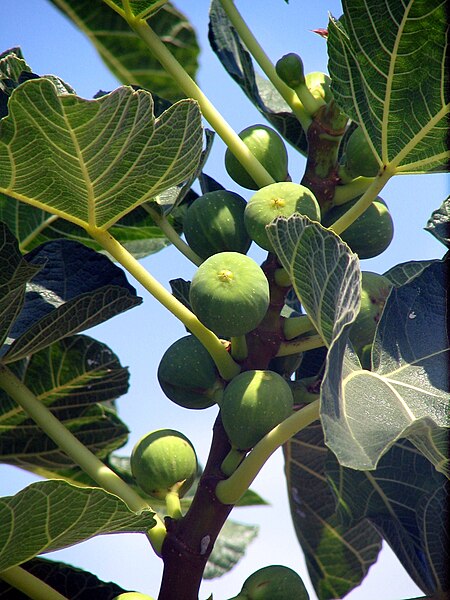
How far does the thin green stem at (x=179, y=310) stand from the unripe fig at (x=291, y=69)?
363 millimetres

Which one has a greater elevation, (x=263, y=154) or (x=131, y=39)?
(x=131, y=39)

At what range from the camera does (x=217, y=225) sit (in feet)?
3.93

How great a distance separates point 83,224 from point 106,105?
213mm

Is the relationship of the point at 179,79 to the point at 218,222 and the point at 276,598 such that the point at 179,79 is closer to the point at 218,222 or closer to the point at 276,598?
the point at 218,222

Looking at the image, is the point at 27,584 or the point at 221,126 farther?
the point at 221,126

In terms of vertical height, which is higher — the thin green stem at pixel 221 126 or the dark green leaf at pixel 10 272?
the thin green stem at pixel 221 126

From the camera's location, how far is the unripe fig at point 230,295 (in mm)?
1055

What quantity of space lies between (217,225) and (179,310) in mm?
154

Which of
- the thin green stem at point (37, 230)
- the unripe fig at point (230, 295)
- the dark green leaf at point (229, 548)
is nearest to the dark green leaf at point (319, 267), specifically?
the unripe fig at point (230, 295)

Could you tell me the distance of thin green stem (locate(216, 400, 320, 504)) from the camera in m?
1.00

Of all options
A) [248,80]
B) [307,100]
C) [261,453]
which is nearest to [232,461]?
[261,453]

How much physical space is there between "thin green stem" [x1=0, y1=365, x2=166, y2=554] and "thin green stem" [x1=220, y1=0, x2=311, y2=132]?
56 centimetres

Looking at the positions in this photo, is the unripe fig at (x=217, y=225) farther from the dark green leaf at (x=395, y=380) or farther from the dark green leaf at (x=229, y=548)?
the dark green leaf at (x=229, y=548)

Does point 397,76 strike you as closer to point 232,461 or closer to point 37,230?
point 232,461
